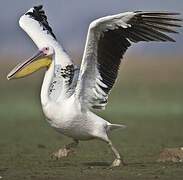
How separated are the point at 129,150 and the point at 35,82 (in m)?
38.3

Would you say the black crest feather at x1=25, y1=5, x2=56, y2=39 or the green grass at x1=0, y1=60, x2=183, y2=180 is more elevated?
the black crest feather at x1=25, y1=5, x2=56, y2=39

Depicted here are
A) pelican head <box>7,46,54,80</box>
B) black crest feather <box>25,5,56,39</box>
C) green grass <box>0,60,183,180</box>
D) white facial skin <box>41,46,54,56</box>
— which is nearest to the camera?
green grass <box>0,60,183,180</box>

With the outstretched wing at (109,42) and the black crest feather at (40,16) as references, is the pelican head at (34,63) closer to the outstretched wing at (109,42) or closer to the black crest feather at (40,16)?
the outstretched wing at (109,42)

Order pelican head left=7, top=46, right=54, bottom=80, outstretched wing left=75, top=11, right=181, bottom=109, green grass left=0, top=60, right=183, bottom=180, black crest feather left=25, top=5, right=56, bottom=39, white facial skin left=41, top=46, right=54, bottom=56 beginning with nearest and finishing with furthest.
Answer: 1. green grass left=0, top=60, right=183, bottom=180
2. outstretched wing left=75, top=11, right=181, bottom=109
3. pelican head left=7, top=46, right=54, bottom=80
4. white facial skin left=41, top=46, right=54, bottom=56
5. black crest feather left=25, top=5, right=56, bottom=39

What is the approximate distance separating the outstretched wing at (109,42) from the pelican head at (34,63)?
0.75 metres

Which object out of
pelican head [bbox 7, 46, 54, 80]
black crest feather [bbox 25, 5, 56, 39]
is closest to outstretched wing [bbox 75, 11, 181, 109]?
pelican head [bbox 7, 46, 54, 80]

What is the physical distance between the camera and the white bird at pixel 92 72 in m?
15.3

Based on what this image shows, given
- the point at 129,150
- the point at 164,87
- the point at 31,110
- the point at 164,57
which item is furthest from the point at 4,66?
the point at 129,150

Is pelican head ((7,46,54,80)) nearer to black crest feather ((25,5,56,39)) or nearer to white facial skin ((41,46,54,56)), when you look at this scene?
white facial skin ((41,46,54,56))

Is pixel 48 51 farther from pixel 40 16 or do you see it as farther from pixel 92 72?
pixel 40 16

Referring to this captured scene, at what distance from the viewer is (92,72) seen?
619 inches

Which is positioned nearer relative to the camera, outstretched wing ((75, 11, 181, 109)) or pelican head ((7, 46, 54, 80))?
Result: outstretched wing ((75, 11, 181, 109))

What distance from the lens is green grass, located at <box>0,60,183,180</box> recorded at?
14.8 metres

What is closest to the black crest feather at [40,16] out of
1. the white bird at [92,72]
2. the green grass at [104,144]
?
the white bird at [92,72]
